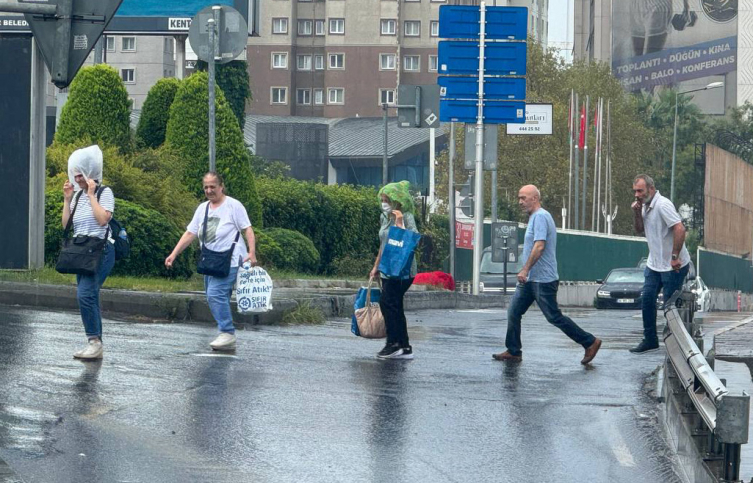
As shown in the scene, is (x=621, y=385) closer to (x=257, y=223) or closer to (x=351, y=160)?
(x=257, y=223)

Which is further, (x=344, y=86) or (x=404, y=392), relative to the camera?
(x=344, y=86)

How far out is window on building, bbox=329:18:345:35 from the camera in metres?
103

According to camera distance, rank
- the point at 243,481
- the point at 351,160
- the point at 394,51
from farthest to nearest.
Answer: the point at 394,51 → the point at 351,160 → the point at 243,481

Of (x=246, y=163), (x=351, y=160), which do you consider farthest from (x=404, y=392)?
(x=351, y=160)

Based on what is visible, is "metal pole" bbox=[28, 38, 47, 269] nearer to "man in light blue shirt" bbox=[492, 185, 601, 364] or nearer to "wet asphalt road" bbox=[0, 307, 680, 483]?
"wet asphalt road" bbox=[0, 307, 680, 483]

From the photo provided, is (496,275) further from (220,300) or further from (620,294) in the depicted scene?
(220,300)

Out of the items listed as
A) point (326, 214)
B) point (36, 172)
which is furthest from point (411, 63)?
point (36, 172)

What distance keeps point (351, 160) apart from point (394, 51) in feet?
43.2

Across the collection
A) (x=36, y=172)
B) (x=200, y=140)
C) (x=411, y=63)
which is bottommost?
(x=36, y=172)

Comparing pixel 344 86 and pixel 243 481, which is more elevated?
pixel 344 86

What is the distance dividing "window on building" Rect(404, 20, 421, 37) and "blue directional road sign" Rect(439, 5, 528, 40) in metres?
73.4

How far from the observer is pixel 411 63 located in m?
104

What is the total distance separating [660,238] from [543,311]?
1.37 m

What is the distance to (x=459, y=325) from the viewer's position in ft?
62.5
